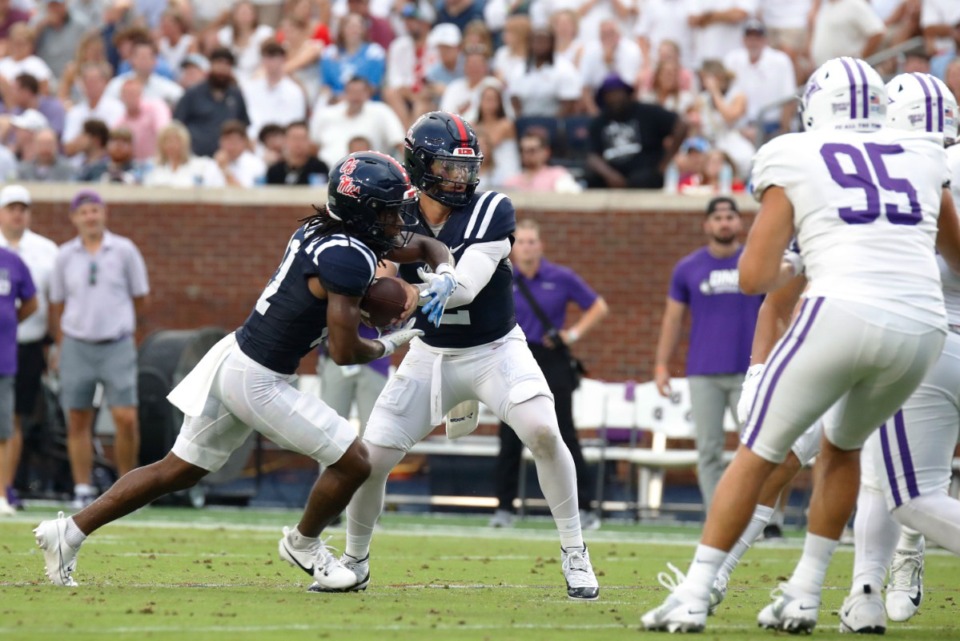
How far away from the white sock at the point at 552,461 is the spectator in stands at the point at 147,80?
401 inches

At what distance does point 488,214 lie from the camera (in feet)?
22.5

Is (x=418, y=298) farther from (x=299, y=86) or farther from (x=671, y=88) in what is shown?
(x=299, y=86)

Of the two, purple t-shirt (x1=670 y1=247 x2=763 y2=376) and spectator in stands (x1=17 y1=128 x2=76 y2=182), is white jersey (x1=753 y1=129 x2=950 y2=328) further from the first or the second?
spectator in stands (x1=17 y1=128 x2=76 y2=182)

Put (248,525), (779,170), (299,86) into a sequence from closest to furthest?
(779,170), (248,525), (299,86)

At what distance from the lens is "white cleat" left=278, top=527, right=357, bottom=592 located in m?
6.59

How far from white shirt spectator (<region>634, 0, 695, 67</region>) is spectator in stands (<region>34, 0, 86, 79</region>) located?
6.78 meters

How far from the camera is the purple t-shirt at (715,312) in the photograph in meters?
10.8

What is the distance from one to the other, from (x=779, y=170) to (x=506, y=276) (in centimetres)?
208

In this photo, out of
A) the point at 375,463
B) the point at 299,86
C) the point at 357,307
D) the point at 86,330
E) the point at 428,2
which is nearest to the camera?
the point at 357,307

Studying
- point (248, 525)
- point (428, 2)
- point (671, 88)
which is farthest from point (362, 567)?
point (428, 2)

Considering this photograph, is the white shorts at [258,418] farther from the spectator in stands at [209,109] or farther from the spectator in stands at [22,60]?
the spectator in stands at [22,60]

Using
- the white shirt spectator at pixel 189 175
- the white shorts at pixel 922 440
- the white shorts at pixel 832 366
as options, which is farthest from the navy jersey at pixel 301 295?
the white shirt spectator at pixel 189 175

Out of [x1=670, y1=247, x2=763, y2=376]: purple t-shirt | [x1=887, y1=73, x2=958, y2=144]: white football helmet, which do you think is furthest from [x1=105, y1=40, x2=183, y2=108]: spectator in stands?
[x1=887, y1=73, x2=958, y2=144]: white football helmet

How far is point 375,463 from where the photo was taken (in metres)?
6.75
